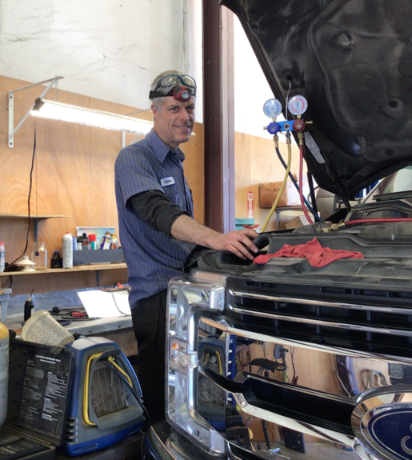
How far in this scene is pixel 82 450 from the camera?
108cm

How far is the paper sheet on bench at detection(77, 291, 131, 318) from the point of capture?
249 cm

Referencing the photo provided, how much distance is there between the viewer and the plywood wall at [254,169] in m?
4.65

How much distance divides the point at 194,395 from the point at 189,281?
269mm

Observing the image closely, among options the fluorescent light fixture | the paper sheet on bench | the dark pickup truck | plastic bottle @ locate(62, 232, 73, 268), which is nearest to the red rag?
the dark pickup truck

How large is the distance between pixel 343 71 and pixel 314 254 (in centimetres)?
84

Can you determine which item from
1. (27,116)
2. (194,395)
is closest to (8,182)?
(27,116)

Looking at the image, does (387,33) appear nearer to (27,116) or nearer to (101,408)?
(101,408)

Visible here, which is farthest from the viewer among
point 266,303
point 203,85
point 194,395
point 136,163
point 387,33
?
point 203,85

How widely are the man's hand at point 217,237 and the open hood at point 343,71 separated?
0.66m

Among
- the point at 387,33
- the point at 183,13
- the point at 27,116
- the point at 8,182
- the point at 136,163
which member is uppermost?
the point at 183,13

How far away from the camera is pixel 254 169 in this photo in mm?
4816

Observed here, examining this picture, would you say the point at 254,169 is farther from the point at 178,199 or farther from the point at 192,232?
the point at 192,232

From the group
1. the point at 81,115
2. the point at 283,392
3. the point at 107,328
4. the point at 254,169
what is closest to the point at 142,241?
the point at 283,392

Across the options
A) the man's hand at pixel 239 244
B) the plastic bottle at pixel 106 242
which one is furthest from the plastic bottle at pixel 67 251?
the man's hand at pixel 239 244
